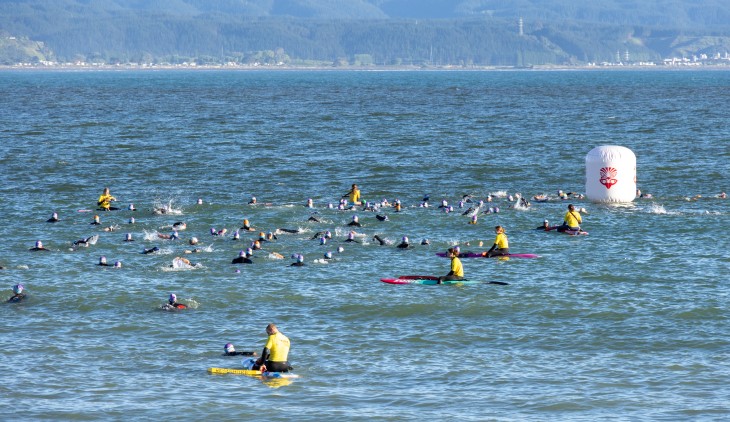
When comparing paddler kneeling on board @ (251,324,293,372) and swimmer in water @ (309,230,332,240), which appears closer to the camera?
paddler kneeling on board @ (251,324,293,372)

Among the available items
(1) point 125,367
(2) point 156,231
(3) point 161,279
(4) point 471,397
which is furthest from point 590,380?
(2) point 156,231

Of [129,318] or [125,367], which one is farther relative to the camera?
[129,318]

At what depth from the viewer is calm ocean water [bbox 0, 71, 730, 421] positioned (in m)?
27.3

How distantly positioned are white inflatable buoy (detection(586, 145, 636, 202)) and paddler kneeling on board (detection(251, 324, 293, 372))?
93.6ft

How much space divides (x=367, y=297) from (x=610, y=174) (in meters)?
21.0

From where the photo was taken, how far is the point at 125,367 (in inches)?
1171

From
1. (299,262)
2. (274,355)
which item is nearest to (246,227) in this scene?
(299,262)

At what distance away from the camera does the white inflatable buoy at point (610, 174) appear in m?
53.5

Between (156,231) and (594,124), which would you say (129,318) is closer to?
(156,231)

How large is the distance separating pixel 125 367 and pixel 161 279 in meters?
10.4

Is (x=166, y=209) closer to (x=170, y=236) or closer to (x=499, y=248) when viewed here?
(x=170, y=236)

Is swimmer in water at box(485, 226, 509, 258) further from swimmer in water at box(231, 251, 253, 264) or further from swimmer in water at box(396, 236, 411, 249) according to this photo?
swimmer in water at box(231, 251, 253, 264)

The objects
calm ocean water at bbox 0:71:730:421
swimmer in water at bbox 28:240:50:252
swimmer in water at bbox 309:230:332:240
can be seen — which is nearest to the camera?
calm ocean water at bbox 0:71:730:421

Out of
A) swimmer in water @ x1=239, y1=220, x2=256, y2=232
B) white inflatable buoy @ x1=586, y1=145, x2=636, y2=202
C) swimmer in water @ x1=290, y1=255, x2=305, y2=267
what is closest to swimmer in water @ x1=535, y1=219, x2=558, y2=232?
white inflatable buoy @ x1=586, y1=145, x2=636, y2=202
